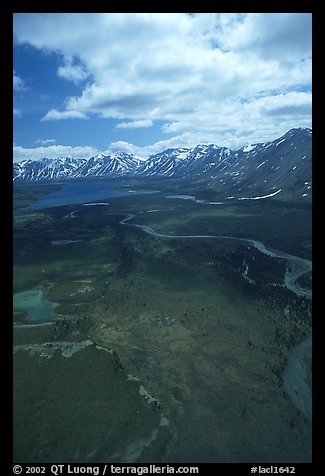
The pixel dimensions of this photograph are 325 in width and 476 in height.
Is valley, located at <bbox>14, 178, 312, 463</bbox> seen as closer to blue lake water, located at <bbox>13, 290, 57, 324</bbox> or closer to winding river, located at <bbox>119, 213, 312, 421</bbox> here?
winding river, located at <bbox>119, 213, 312, 421</bbox>

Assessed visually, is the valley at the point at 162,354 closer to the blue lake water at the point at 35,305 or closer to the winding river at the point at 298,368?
the winding river at the point at 298,368

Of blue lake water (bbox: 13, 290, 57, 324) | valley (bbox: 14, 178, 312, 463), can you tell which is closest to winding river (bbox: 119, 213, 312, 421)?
valley (bbox: 14, 178, 312, 463)

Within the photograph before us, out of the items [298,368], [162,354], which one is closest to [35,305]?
[162,354]

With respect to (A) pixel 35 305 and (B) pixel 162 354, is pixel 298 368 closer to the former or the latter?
(B) pixel 162 354

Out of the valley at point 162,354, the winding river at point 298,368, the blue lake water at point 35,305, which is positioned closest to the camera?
the valley at point 162,354

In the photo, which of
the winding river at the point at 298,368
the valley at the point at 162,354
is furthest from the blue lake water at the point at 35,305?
the winding river at the point at 298,368

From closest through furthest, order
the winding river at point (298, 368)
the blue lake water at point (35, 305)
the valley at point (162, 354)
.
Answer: the valley at point (162, 354), the winding river at point (298, 368), the blue lake water at point (35, 305)
